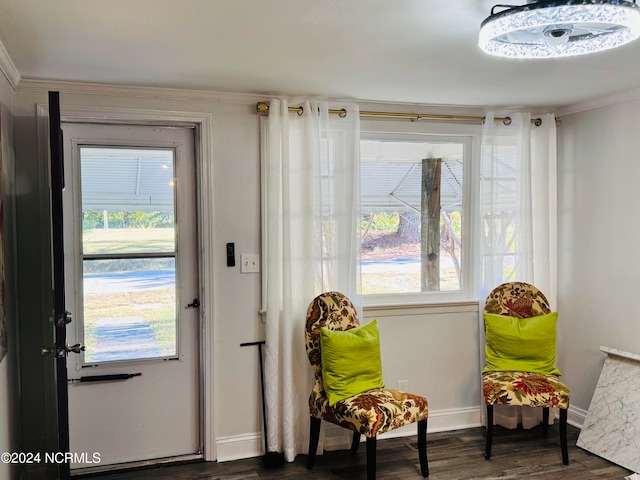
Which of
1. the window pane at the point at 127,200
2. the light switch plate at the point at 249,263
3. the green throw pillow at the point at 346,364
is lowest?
the green throw pillow at the point at 346,364

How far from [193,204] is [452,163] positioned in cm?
178

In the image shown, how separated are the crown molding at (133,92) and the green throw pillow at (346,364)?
4.71 feet

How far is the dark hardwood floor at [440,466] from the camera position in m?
3.22

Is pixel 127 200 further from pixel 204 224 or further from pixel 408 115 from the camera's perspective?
pixel 408 115

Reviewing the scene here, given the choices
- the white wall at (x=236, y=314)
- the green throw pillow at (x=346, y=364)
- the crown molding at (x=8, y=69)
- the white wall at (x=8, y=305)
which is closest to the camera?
the crown molding at (x=8, y=69)

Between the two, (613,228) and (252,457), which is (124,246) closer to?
(252,457)

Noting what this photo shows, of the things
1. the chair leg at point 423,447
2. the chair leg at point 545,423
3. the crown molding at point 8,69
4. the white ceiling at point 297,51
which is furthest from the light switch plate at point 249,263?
the chair leg at point 545,423

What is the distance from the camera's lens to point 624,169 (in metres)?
3.54

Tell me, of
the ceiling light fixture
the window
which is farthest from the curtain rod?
the ceiling light fixture

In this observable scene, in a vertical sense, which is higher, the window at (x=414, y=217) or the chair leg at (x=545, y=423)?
the window at (x=414, y=217)

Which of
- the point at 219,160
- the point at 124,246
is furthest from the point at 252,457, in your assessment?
the point at 219,160

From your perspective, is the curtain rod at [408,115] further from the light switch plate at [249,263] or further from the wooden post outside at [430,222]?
the light switch plate at [249,263]

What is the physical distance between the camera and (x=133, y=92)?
3.20 metres

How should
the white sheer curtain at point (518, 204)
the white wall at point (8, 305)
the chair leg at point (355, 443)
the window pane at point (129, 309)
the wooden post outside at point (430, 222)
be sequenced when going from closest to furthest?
the white wall at point (8, 305) → the window pane at point (129, 309) → the chair leg at point (355, 443) → the white sheer curtain at point (518, 204) → the wooden post outside at point (430, 222)
